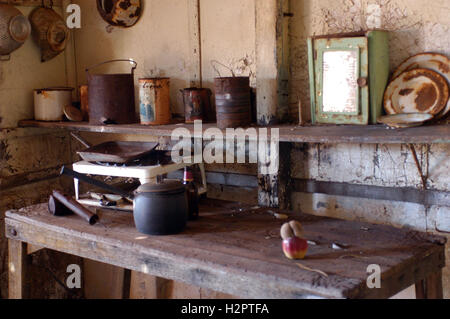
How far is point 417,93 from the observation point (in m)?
2.57

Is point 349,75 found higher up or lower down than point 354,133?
higher up

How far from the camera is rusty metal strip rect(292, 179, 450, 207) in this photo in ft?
8.70

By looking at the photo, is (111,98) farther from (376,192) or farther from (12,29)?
(376,192)

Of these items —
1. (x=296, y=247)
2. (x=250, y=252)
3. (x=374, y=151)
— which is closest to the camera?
(x=296, y=247)

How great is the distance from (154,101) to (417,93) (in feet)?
4.61

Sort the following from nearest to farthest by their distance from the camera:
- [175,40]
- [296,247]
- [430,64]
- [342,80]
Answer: [296,247], [430,64], [342,80], [175,40]

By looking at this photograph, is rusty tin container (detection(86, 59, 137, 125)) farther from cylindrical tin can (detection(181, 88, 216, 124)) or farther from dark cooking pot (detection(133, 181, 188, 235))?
dark cooking pot (detection(133, 181, 188, 235))

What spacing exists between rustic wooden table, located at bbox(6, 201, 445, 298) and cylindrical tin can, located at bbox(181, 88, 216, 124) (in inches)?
21.0

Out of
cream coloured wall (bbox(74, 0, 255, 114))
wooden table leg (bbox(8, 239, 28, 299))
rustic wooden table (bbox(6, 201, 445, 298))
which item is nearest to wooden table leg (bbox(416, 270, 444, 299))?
rustic wooden table (bbox(6, 201, 445, 298))

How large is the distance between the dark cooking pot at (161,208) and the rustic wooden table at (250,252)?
0.05 meters

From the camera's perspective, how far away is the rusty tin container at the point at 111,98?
318cm

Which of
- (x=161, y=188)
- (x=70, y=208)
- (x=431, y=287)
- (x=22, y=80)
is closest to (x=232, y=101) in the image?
(x=161, y=188)

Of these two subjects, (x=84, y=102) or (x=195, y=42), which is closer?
(x=195, y=42)

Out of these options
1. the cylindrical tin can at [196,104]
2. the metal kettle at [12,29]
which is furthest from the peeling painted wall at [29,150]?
the cylindrical tin can at [196,104]
